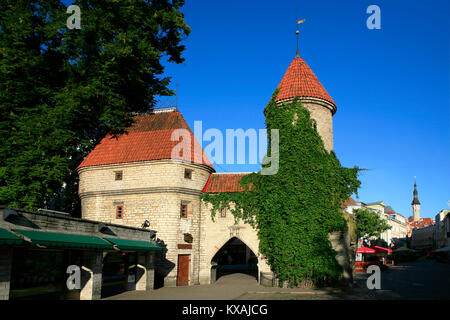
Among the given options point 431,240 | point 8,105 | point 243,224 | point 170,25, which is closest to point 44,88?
point 8,105

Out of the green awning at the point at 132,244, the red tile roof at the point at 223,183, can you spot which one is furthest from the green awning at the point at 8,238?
the red tile roof at the point at 223,183

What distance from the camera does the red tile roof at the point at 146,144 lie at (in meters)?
24.5

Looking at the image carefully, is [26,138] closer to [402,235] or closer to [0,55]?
[0,55]

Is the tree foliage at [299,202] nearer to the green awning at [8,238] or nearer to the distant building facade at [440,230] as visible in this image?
the green awning at [8,238]

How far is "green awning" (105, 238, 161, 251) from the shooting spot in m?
17.2

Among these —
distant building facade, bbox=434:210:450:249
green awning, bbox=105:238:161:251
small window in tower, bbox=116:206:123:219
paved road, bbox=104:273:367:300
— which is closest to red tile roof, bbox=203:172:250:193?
small window in tower, bbox=116:206:123:219

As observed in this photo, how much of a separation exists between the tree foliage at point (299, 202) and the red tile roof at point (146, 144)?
5.94 metres

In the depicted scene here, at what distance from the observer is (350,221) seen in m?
22.9

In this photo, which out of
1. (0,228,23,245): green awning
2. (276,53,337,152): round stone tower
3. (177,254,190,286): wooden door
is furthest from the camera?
(276,53,337,152): round stone tower

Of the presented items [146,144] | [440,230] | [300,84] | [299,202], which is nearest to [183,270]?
[299,202]

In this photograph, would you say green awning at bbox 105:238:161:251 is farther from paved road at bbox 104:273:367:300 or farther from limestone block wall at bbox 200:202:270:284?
limestone block wall at bbox 200:202:270:284

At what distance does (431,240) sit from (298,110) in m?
102

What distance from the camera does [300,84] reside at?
79.7 feet

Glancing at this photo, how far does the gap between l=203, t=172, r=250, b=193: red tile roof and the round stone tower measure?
590 centimetres
